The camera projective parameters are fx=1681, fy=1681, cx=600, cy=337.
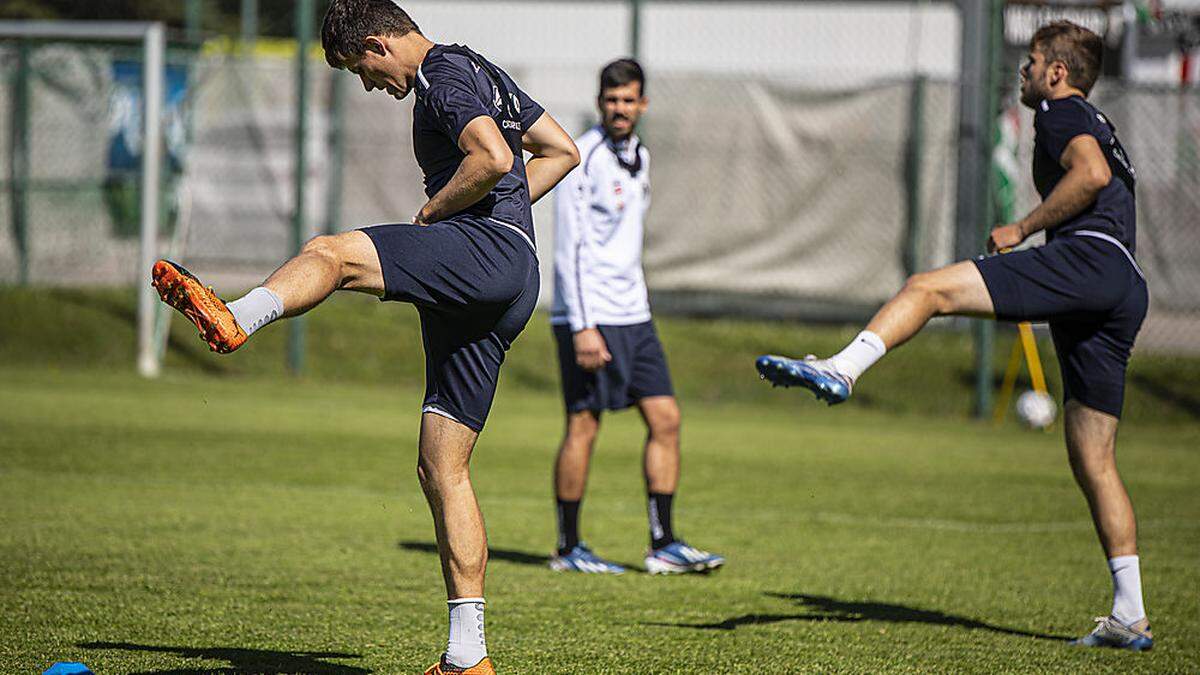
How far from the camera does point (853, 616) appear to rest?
21.6 ft

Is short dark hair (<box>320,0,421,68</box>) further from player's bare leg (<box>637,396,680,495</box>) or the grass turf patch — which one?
player's bare leg (<box>637,396,680,495</box>)

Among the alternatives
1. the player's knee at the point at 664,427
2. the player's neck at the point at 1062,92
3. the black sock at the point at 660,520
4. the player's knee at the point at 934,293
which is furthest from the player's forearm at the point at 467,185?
the player's knee at the point at 664,427

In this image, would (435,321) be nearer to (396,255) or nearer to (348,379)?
(396,255)

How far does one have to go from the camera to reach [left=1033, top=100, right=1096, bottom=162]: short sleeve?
19.8 feet

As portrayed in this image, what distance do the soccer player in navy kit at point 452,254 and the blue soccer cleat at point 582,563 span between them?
246cm

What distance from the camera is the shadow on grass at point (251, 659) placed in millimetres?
5168

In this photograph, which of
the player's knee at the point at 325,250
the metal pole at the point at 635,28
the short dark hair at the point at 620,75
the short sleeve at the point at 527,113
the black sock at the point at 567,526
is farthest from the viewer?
the metal pole at the point at 635,28

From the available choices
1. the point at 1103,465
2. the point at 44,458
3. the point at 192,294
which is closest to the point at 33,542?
the point at 44,458

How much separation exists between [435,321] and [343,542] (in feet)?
10.2

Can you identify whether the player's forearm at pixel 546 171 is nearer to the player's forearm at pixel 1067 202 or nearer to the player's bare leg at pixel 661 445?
the player's forearm at pixel 1067 202

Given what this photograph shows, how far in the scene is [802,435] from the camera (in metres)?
13.3

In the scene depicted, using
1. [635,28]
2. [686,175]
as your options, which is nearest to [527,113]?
[635,28]

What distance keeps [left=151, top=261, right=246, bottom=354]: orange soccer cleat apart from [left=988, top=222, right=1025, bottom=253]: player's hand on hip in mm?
2781

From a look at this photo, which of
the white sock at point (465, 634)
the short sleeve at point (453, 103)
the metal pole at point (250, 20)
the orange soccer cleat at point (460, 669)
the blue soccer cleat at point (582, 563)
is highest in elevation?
the metal pole at point (250, 20)
